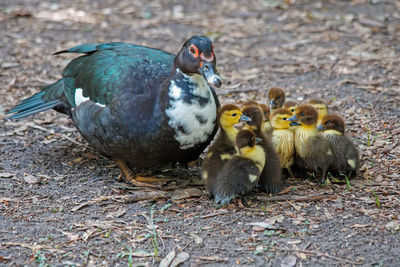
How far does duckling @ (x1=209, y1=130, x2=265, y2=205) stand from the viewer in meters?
4.25

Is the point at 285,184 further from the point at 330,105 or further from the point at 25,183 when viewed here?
the point at 25,183

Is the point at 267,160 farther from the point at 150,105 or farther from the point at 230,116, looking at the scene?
the point at 150,105

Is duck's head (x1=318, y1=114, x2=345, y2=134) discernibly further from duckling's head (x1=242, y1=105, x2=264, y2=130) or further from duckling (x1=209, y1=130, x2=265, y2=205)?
duckling (x1=209, y1=130, x2=265, y2=205)

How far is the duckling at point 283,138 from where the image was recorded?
4.77 metres

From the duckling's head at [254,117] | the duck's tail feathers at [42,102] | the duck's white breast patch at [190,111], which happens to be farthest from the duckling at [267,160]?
the duck's tail feathers at [42,102]

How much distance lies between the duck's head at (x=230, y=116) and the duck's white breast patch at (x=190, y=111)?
0.12 m

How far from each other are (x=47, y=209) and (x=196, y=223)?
1.29 metres

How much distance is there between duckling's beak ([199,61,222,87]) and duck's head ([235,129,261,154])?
46 cm

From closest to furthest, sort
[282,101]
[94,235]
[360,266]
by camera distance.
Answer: [360,266] → [94,235] → [282,101]

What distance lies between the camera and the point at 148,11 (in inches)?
380

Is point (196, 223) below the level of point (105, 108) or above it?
below

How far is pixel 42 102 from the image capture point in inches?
217

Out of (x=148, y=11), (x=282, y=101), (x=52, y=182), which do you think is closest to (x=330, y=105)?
(x=282, y=101)

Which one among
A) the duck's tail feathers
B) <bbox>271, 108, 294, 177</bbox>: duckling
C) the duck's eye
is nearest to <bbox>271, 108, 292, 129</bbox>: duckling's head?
<bbox>271, 108, 294, 177</bbox>: duckling
